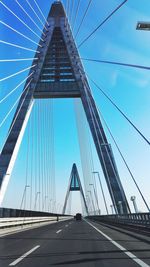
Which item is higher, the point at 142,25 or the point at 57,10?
the point at 57,10

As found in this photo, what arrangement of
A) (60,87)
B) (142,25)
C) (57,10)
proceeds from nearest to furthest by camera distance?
(142,25), (60,87), (57,10)

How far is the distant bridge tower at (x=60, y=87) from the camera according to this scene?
3831 centimetres

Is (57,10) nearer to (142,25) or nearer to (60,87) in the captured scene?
(60,87)

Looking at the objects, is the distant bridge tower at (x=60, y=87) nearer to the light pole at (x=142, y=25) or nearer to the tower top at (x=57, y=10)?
the tower top at (x=57, y=10)

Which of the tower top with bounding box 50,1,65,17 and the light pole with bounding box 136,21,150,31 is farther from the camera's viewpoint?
the tower top with bounding box 50,1,65,17

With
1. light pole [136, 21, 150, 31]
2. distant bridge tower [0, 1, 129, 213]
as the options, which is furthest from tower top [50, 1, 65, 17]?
light pole [136, 21, 150, 31]

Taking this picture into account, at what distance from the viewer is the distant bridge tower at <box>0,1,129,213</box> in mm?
38312

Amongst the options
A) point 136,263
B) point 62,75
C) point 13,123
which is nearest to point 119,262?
point 136,263

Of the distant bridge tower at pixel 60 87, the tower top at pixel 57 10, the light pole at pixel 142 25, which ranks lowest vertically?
the light pole at pixel 142 25

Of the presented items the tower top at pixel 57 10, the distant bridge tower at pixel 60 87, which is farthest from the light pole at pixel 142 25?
the tower top at pixel 57 10

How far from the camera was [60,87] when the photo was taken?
42094 mm

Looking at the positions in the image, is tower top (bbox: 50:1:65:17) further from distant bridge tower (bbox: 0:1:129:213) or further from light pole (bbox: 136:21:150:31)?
light pole (bbox: 136:21:150:31)

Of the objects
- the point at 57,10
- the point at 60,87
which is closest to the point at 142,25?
the point at 60,87

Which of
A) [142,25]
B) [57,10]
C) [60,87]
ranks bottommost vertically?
[142,25]
